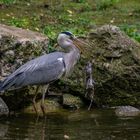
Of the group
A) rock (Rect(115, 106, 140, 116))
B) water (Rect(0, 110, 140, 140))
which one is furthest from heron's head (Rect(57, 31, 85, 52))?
rock (Rect(115, 106, 140, 116))

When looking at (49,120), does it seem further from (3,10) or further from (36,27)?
(3,10)

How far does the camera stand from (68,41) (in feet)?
35.3

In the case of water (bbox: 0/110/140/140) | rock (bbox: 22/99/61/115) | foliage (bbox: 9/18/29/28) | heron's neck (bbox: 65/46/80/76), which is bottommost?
rock (bbox: 22/99/61/115)

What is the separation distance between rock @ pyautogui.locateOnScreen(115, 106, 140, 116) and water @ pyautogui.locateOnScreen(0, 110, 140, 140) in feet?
0.37

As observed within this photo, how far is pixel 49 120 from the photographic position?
10016 mm

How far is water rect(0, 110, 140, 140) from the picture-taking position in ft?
29.0

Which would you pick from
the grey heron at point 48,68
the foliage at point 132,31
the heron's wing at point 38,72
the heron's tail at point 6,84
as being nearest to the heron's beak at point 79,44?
the grey heron at point 48,68

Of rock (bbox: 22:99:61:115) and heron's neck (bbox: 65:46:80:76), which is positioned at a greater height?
heron's neck (bbox: 65:46:80:76)

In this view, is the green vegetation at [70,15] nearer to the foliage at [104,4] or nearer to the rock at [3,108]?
the foliage at [104,4]

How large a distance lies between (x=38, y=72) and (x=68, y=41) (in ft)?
2.53

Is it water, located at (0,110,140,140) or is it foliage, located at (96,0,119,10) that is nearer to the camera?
water, located at (0,110,140,140)

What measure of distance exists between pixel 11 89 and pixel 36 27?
5.08 meters

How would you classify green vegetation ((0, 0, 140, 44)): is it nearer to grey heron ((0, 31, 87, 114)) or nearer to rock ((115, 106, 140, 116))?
grey heron ((0, 31, 87, 114))

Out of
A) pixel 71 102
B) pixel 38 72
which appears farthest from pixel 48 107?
pixel 38 72
